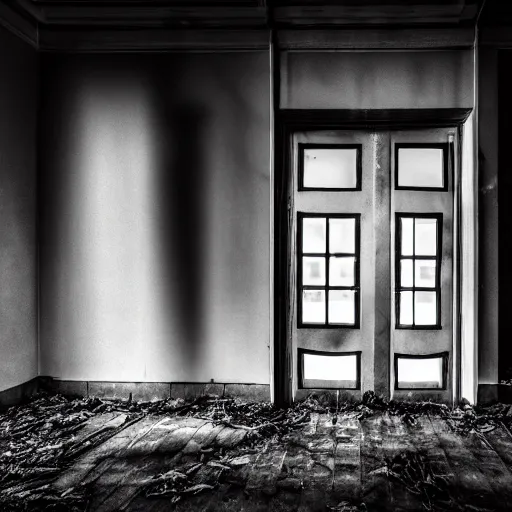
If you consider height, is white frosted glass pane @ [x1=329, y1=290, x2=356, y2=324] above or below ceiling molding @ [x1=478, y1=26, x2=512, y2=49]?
below

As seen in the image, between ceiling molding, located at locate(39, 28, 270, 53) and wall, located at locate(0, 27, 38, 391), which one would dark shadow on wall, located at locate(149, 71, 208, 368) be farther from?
wall, located at locate(0, 27, 38, 391)

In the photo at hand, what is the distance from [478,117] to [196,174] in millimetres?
2229

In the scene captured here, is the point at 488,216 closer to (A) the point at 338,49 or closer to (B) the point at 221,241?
(A) the point at 338,49

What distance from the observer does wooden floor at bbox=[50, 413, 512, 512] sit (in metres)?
2.32

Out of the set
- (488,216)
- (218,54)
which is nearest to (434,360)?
(488,216)

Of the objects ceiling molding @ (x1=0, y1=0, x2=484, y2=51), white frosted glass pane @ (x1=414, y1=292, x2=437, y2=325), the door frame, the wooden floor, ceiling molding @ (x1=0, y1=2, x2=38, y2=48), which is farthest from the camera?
white frosted glass pane @ (x1=414, y1=292, x2=437, y2=325)

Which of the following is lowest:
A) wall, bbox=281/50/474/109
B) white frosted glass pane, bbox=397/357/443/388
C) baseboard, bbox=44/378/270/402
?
baseboard, bbox=44/378/270/402

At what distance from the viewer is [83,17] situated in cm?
397

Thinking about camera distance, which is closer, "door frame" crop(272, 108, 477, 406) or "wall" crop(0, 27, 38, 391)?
"wall" crop(0, 27, 38, 391)

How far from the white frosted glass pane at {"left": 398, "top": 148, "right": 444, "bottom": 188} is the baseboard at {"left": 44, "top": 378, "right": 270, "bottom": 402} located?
2019 millimetres

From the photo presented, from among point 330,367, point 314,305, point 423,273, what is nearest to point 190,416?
point 330,367

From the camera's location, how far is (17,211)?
3.87 m

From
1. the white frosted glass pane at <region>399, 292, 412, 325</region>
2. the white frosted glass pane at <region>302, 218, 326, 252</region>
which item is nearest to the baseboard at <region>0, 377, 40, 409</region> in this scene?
the white frosted glass pane at <region>302, 218, 326, 252</region>

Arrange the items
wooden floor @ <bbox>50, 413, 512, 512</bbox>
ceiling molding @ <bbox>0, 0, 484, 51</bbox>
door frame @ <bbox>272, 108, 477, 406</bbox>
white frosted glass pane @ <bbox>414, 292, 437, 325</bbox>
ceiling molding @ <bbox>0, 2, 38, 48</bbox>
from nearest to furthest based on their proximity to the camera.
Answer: wooden floor @ <bbox>50, 413, 512, 512</bbox> < ceiling molding @ <bbox>0, 2, 38, 48</bbox> < ceiling molding @ <bbox>0, 0, 484, 51</bbox> < door frame @ <bbox>272, 108, 477, 406</bbox> < white frosted glass pane @ <bbox>414, 292, 437, 325</bbox>
